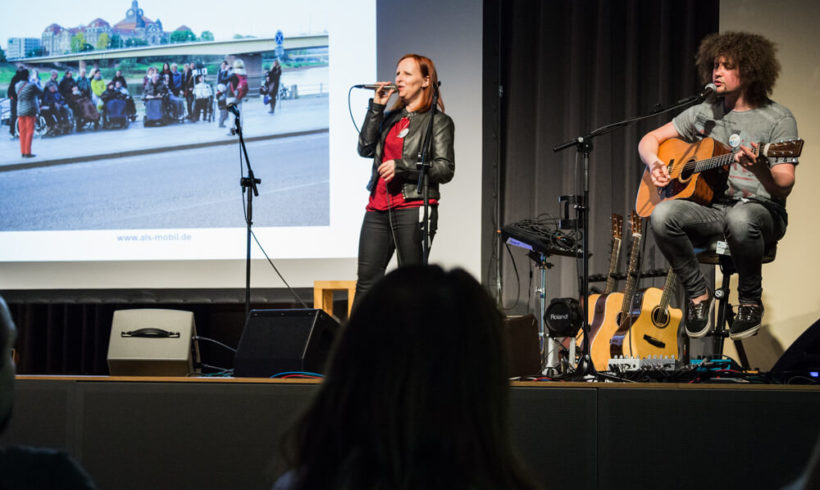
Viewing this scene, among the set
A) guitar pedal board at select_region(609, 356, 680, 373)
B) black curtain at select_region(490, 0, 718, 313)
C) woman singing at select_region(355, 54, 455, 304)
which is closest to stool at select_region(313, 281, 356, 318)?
woman singing at select_region(355, 54, 455, 304)

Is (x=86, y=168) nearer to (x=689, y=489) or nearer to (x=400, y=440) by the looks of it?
(x=689, y=489)

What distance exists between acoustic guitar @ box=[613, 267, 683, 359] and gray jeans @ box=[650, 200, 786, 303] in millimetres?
→ 515

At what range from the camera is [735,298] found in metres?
4.57

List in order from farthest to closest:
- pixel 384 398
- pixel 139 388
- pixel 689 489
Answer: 1. pixel 139 388
2. pixel 689 489
3. pixel 384 398

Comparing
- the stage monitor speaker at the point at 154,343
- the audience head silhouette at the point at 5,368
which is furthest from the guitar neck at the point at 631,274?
the audience head silhouette at the point at 5,368

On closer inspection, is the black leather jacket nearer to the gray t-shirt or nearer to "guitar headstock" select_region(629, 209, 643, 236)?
the gray t-shirt

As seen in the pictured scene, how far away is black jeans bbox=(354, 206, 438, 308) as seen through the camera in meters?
3.38

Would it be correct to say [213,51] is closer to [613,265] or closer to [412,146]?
[412,146]

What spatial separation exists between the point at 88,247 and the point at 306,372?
8.74ft

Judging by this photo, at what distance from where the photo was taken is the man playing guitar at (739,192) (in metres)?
3.25

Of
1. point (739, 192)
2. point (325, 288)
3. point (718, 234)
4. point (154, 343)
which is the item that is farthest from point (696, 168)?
point (154, 343)

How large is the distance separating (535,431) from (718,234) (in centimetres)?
186

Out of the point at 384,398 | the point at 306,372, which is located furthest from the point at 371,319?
the point at 306,372

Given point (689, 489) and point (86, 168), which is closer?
point (689, 489)
